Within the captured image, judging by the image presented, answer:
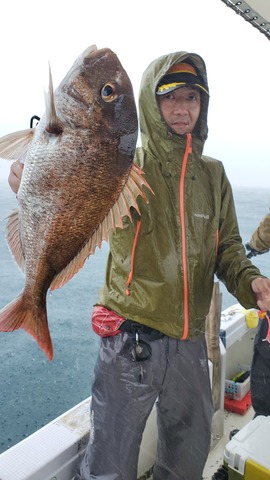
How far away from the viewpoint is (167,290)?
6.30ft

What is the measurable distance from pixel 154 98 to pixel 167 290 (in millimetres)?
894

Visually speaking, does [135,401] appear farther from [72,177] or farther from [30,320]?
[72,177]

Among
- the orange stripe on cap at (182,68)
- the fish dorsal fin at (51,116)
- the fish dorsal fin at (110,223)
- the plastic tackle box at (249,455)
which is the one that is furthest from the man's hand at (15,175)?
the plastic tackle box at (249,455)

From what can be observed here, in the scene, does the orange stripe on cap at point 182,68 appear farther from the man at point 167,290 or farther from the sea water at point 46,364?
the sea water at point 46,364

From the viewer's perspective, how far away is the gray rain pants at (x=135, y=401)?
1900 mm

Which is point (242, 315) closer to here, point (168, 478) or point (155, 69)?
point (168, 478)

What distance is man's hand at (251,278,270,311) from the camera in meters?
1.91

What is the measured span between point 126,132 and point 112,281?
919mm

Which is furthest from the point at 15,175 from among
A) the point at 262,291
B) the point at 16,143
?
the point at 262,291

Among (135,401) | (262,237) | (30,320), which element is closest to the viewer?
(30,320)

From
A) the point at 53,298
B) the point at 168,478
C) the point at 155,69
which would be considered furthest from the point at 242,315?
the point at 53,298

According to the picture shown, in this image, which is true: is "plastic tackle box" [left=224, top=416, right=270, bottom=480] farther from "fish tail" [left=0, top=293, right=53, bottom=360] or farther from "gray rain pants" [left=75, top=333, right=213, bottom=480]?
"fish tail" [left=0, top=293, right=53, bottom=360]

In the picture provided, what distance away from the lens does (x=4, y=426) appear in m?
4.94

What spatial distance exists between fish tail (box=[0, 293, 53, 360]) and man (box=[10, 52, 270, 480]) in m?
0.72
